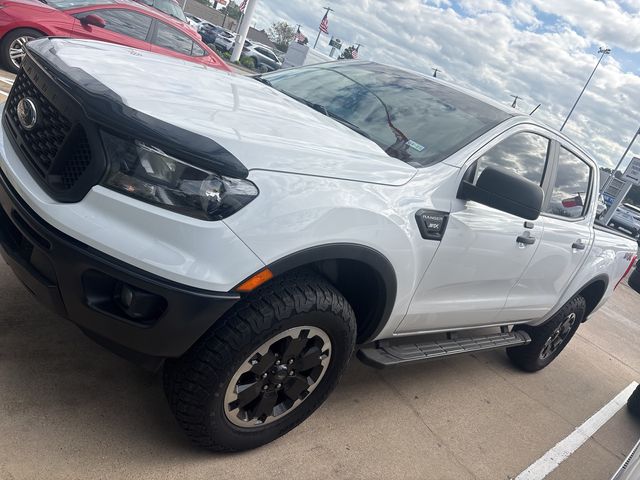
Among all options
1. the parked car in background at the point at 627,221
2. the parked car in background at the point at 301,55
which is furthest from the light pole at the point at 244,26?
the parked car in background at the point at 627,221

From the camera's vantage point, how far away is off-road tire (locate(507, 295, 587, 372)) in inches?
178

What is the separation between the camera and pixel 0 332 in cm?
271

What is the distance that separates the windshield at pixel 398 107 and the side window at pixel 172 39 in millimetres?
4805

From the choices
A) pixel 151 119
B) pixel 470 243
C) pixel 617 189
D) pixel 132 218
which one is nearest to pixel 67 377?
pixel 132 218

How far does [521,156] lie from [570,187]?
0.87 meters

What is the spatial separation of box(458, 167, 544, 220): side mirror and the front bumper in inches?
54.2

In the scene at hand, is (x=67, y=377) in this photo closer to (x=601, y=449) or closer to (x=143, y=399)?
(x=143, y=399)

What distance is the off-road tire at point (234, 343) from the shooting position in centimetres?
206

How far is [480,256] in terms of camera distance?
299 cm

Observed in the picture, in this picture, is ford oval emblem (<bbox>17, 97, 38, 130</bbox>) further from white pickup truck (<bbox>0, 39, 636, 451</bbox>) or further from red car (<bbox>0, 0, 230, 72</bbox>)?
red car (<bbox>0, 0, 230, 72</bbox>)

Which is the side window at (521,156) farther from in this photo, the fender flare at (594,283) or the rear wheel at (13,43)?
the rear wheel at (13,43)

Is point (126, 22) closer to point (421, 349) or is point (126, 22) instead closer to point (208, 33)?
point (421, 349)

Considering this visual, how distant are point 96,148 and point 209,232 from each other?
1.59ft

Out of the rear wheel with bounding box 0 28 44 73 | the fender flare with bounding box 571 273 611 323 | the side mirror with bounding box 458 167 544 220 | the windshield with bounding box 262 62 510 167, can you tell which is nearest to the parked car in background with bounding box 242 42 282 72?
the rear wheel with bounding box 0 28 44 73
